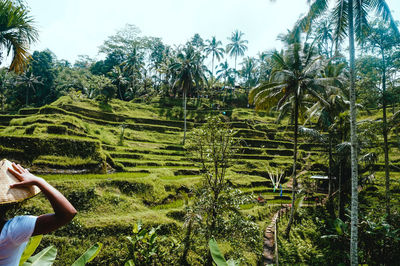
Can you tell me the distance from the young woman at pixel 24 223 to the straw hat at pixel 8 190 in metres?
0.02

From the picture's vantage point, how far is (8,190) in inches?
59.8

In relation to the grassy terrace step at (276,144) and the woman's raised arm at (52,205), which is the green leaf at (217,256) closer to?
the woman's raised arm at (52,205)

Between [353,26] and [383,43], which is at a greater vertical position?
[383,43]

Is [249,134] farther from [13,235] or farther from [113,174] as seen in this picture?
[13,235]

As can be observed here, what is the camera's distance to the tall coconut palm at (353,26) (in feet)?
27.1

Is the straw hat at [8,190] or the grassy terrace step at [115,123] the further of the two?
the grassy terrace step at [115,123]

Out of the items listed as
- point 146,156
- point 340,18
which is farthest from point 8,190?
point 146,156

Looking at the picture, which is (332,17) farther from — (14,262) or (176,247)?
(14,262)

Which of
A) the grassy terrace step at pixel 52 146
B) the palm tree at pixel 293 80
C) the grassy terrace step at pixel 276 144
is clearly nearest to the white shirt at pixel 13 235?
the grassy terrace step at pixel 52 146

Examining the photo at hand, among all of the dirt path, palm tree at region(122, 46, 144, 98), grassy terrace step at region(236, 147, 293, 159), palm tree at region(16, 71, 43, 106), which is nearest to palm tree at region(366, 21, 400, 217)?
the dirt path

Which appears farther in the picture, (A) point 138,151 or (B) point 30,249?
(A) point 138,151

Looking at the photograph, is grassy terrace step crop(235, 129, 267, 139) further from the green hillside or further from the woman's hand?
the woman's hand

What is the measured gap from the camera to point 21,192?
5.21 feet

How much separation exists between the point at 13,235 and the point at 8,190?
0.27 metres
